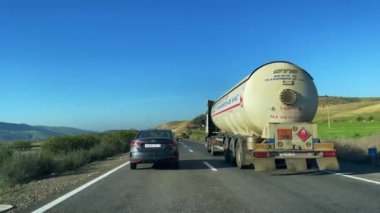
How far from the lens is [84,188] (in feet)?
43.7

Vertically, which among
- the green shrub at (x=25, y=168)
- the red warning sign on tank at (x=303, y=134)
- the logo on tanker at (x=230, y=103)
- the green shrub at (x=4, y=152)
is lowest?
the green shrub at (x=25, y=168)

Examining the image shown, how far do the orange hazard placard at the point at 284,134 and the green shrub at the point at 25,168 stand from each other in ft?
28.1

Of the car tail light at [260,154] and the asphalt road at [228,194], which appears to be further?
the car tail light at [260,154]

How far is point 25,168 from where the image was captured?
18125mm

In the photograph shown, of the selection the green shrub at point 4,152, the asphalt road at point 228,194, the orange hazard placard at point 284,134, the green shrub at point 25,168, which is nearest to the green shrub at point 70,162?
the green shrub at point 25,168

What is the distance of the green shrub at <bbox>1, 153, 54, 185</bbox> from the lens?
17.1 m

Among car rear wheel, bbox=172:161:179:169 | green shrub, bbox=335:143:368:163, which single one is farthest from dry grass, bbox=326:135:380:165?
car rear wheel, bbox=172:161:179:169

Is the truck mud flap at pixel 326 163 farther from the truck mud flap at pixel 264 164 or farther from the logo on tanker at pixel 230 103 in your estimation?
the logo on tanker at pixel 230 103

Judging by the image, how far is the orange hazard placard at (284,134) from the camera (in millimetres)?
16484

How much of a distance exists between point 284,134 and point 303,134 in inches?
23.9

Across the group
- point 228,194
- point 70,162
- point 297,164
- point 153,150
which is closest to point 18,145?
point 70,162

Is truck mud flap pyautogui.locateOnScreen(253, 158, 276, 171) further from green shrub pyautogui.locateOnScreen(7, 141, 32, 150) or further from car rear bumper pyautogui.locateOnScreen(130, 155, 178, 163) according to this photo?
green shrub pyautogui.locateOnScreen(7, 141, 32, 150)

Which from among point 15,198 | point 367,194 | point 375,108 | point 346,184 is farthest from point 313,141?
point 375,108

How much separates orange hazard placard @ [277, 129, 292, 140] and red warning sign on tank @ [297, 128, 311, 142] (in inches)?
11.3
